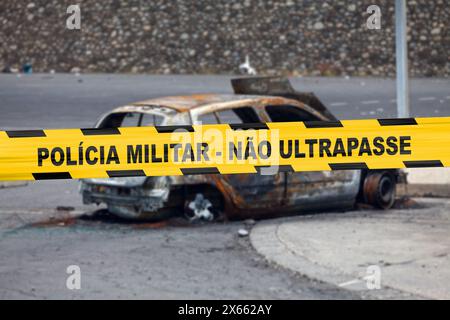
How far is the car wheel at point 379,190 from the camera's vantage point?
44.8ft

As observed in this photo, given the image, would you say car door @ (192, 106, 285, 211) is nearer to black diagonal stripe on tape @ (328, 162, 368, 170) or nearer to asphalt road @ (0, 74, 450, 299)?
asphalt road @ (0, 74, 450, 299)

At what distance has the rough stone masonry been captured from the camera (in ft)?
115

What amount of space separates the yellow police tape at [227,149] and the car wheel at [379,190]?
4.34m

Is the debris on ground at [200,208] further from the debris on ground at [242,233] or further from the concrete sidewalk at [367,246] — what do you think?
the debris on ground at [242,233]

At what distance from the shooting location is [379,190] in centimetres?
1367

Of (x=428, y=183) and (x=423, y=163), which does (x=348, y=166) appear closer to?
(x=423, y=163)

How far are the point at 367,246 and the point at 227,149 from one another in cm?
256

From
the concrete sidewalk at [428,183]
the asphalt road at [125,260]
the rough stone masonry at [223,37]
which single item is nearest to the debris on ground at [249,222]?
the asphalt road at [125,260]

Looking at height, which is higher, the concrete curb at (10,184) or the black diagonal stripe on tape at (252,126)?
the black diagonal stripe on tape at (252,126)

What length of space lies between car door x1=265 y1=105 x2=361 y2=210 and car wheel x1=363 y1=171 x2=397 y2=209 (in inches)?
5.5

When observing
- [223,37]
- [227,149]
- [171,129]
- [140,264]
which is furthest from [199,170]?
[223,37]

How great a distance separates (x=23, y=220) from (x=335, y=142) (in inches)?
200

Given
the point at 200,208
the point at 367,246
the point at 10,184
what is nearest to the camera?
the point at 367,246
